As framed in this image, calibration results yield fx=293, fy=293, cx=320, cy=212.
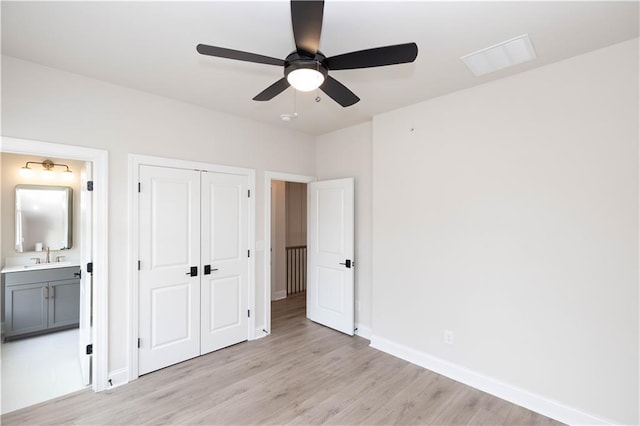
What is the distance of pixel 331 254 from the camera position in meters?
4.25

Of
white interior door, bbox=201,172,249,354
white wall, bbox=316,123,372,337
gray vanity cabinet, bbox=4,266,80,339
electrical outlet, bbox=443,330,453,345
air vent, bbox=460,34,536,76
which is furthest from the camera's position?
white wall, bbox=316,123,372,337

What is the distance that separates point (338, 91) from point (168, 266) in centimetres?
256

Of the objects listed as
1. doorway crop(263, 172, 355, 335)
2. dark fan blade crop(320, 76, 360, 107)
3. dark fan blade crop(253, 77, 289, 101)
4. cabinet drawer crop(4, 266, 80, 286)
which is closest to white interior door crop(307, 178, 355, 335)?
doorway crop(263, 172, 355, 335)

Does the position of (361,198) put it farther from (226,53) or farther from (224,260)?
(226,53)

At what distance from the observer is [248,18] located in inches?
75.3

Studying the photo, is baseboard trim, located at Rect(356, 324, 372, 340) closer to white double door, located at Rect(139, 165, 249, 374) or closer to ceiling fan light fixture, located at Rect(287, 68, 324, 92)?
white double door, located at Rect(139, 165, 249, 374)

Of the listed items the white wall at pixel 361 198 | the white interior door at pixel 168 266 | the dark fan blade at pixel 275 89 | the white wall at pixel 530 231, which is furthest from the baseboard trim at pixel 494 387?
the dark fan blade at pixel 275 89

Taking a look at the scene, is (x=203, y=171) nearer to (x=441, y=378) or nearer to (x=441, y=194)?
(x=441, y=194)

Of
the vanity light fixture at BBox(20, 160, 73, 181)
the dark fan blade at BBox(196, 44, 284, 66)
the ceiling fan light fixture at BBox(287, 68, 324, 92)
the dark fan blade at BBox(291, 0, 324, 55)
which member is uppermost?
the dark fan blade at BBox(291, 0, 324, 55)

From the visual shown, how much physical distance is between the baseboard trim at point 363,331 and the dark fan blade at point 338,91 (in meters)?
2.98

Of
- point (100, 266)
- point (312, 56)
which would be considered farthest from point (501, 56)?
point (100, 266)

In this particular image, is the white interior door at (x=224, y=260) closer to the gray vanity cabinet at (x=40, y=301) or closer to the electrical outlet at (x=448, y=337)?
the gray vanity cabinet at (x=40, y=301)

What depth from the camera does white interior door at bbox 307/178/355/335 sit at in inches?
159

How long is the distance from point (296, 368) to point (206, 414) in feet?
3.31
